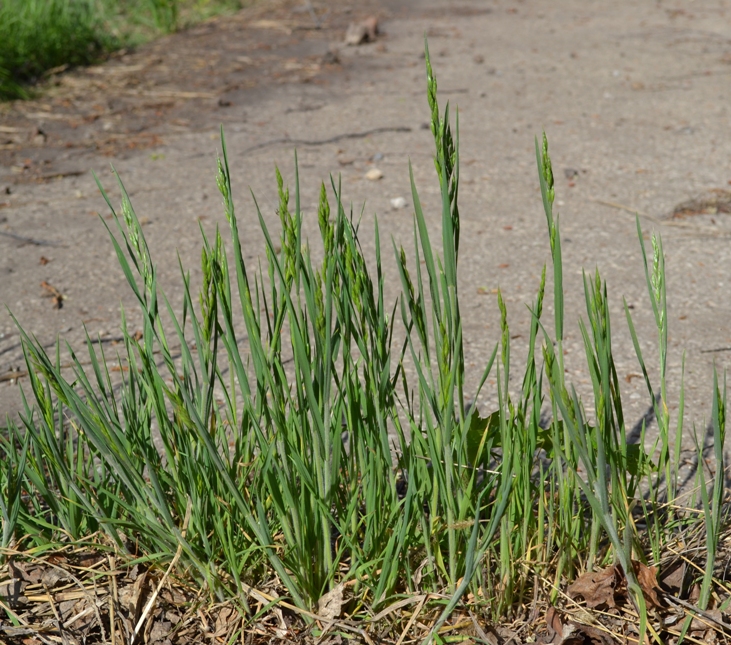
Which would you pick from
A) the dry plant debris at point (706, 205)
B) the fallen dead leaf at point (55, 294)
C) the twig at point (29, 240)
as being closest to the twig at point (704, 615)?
the fallen dead leaf at point (55, 294)

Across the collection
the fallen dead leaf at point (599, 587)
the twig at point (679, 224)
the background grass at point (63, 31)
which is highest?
the background grass at point (63, 31)

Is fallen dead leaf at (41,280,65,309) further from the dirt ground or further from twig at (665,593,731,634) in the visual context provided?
twig at (665,593,731,634)

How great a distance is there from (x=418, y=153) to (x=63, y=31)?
2.88 m

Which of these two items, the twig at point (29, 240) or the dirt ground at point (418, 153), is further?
the twig at point (29, 240)

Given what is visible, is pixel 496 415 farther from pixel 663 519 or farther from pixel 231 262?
pixel 231 262

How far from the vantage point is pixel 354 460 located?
4.88ft

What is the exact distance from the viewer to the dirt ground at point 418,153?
2.90 metres

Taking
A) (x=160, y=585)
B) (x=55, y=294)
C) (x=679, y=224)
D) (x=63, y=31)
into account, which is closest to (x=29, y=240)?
(x=55, y=294)

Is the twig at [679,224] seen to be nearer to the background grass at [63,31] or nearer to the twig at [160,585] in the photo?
the twig at [160,585]

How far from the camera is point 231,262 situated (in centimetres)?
327

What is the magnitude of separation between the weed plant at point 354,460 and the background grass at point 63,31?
422cm

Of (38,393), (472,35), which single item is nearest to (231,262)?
(38,393)

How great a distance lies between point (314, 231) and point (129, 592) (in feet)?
7.23

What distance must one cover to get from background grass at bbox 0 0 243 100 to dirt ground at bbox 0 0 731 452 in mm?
181
